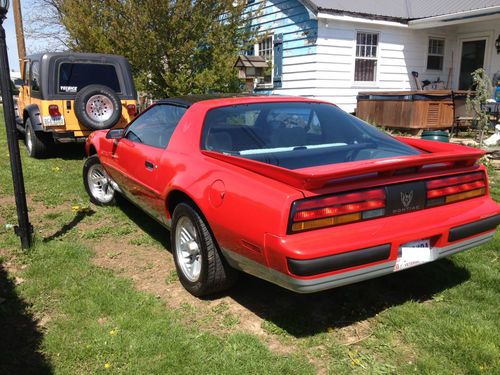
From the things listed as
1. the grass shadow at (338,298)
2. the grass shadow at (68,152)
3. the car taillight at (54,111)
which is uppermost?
the car taillight at (54,111)

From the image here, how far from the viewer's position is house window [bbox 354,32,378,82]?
1187 centimetres

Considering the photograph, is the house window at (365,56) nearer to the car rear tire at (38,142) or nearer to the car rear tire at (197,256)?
the car rear tire at (38,142)

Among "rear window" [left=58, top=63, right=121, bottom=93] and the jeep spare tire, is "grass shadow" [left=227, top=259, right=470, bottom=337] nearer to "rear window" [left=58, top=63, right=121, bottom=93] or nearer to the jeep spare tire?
the jeep spare tire

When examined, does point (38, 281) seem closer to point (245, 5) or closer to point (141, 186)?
point (141, 186)

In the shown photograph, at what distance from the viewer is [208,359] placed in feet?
8.57

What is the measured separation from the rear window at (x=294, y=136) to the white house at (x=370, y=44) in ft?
25.4

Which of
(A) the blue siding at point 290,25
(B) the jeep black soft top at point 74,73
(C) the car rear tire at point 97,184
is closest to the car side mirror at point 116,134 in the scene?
(C) the car rear tire at point 97,184

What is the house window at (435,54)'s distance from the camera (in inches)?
515

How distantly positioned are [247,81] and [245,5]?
1.91 m

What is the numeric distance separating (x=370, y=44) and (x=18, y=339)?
1130 centimetres

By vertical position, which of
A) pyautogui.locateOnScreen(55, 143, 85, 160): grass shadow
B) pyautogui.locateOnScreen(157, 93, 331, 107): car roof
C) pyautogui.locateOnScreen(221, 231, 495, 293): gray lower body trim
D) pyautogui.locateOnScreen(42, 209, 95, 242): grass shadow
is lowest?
pyautogui.locateOnScreen(42, 209, 95, 242): grass shadow

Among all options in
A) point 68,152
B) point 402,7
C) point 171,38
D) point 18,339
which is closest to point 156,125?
point 18,339

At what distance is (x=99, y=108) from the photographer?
7.59m

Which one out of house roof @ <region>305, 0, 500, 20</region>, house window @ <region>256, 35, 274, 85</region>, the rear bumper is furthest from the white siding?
the rear bumper
